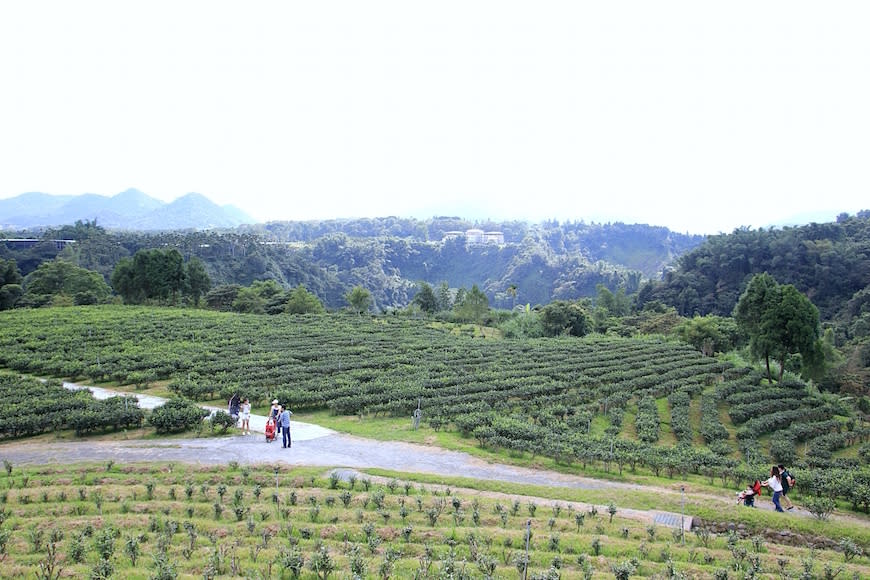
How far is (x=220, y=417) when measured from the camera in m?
23.4

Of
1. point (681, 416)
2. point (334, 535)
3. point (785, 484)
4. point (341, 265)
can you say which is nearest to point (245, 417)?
point (334, 535)

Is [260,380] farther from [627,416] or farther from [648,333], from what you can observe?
[648,333]

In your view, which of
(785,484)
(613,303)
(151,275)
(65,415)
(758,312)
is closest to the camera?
(785,484)

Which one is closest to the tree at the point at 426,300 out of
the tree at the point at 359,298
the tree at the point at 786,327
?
the tree at the point at 359,298

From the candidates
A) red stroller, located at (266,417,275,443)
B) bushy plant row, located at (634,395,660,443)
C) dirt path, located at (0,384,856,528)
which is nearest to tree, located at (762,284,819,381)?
bushy plant row, located at (634,395,660,443)

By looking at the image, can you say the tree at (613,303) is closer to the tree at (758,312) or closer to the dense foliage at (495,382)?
the dense foliage at (495,382)

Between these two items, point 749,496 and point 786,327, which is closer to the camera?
point 749,496

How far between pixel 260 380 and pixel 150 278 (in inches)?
1773

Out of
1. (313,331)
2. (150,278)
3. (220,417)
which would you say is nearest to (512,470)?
(220,417)

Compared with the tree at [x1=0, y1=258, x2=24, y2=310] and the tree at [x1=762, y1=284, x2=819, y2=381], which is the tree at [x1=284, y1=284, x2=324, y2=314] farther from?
the tree at [x1=762, y1=284, x2=819, y2=381]

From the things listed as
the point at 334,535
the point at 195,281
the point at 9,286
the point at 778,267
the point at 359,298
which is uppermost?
the point at 778,267

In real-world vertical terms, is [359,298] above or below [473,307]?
above

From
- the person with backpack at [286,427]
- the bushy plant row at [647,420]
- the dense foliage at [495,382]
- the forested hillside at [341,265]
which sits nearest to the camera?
the person with backpack at [286,427]

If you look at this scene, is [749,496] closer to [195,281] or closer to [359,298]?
[359,298]
